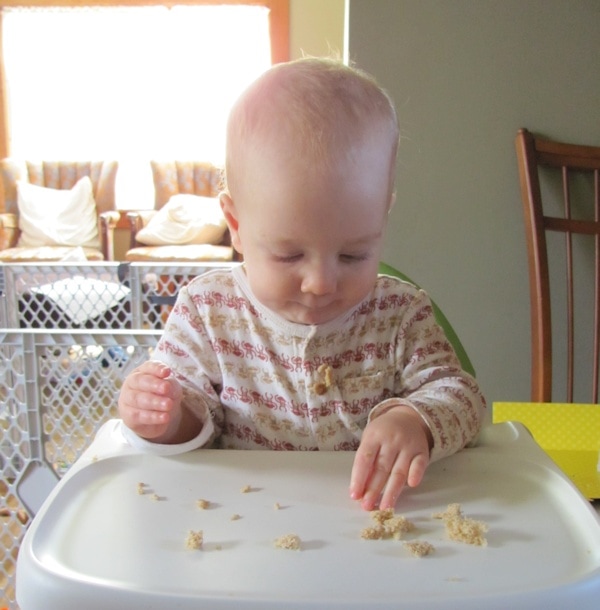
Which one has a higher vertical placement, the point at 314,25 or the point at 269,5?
the point at 269,5

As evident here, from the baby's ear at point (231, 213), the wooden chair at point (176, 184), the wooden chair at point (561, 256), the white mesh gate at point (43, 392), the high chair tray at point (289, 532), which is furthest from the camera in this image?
the wooden chair at point (176, 184)

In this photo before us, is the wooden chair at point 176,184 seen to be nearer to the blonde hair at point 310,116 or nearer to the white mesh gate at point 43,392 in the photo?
the white mesh gate at point 43,392

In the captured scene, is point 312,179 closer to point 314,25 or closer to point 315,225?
point 315,225

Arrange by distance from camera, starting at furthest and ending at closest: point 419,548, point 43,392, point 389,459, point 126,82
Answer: point 126,82 < point 43,392 < point 389,459 < point 419,548

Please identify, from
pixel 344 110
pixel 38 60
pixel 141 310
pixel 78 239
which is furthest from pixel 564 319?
pixel 38 60

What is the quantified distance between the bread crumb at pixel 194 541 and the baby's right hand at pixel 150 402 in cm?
14

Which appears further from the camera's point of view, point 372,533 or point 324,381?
point 324,381

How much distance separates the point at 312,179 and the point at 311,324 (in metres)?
0.18

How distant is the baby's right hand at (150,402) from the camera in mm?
533

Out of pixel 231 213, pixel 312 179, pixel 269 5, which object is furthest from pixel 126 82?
pixel 312 179

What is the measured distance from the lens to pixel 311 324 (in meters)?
0.65

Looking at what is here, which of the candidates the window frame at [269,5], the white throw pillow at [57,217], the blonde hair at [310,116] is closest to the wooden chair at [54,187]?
the white throw pillow at [57,217]

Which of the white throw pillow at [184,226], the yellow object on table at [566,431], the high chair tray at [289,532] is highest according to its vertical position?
the high chair tray at [289,532]

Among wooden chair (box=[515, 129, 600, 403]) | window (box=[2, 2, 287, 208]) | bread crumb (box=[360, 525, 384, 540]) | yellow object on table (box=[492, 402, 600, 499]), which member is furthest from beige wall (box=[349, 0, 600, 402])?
window (box=[2, 2, 287, 208])
